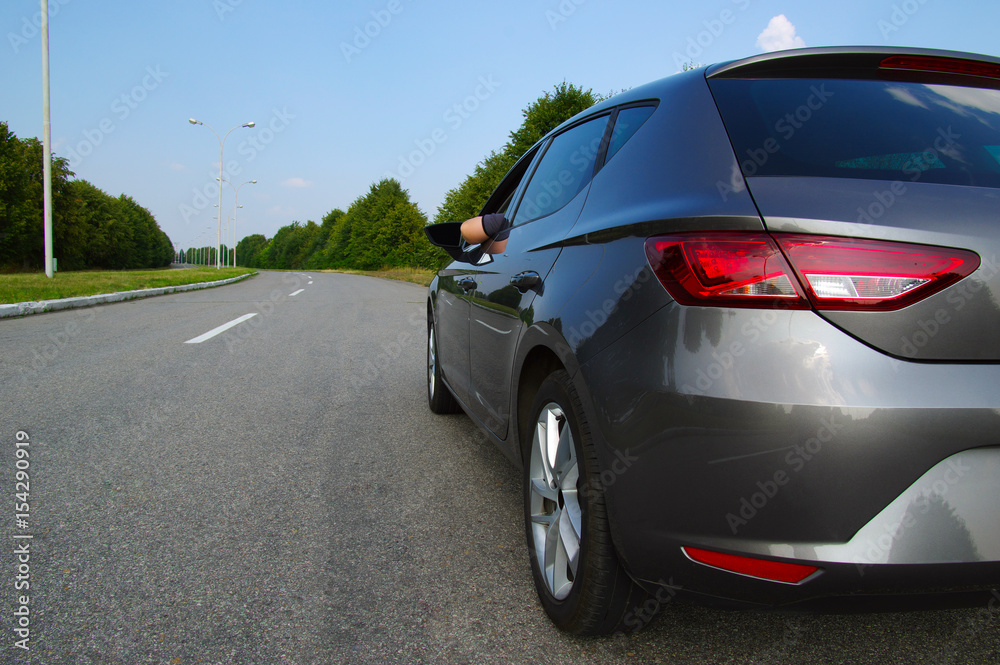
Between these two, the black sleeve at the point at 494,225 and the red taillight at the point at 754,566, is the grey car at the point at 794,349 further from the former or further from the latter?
the black sleeve at the point at 494,225

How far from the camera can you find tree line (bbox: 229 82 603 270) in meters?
39.4

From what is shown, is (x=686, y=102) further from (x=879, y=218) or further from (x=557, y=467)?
(x=557, y=467)

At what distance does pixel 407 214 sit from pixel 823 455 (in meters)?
69.0

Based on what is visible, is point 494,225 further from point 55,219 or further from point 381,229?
point 381,229

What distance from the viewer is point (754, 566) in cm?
134

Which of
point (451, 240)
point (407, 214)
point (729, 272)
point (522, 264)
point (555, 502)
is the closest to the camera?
point (729, 272)

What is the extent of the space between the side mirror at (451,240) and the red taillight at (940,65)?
1.93 metres

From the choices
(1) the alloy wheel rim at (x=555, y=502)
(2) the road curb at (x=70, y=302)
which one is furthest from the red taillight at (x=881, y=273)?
(2) the road curb at (x=70, y=302)

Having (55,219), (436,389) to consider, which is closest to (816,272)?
(436,389)

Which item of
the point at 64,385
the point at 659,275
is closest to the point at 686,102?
the point at 659,275

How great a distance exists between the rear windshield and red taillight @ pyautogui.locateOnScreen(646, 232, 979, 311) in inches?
8.2

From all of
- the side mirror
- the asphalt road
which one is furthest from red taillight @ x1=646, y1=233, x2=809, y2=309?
the side mirror

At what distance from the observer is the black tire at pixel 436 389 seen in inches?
166

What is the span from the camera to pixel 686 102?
180 centimetres
